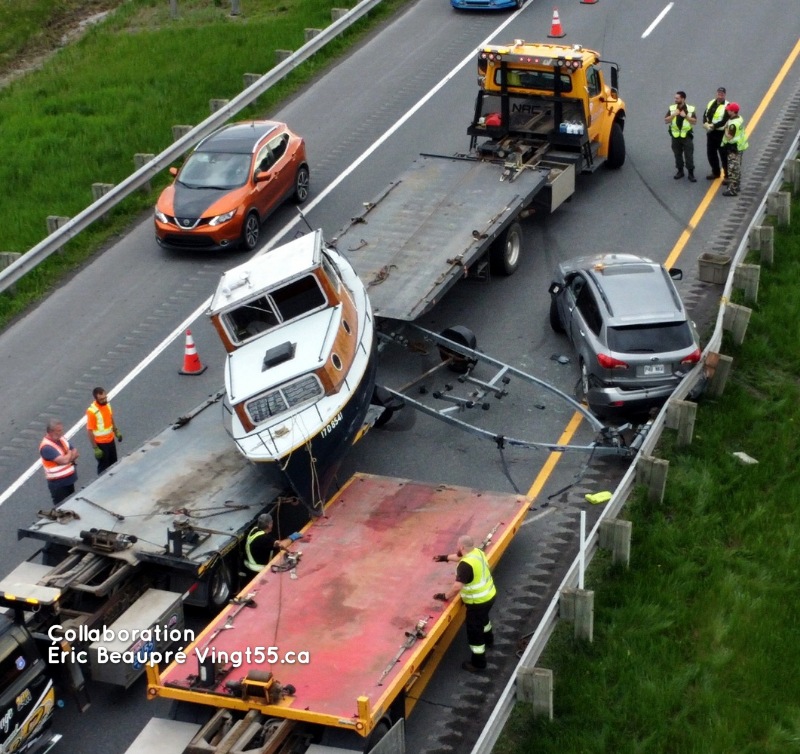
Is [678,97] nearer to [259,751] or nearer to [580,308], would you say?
[580,308]

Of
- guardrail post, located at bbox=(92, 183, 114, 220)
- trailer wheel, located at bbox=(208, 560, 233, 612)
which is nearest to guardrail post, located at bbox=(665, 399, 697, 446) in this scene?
trailer wheel, located at bbox=(208, 560, 233, 612)

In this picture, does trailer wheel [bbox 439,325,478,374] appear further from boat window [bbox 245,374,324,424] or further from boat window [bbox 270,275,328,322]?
boat window [bbox 245,374,324,424]

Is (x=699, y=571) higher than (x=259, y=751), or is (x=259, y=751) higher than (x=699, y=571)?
(x=259, y=751)

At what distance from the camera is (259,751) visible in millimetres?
12211

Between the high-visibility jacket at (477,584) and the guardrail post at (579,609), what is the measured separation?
78 cm

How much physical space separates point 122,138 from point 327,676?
56.6 feet

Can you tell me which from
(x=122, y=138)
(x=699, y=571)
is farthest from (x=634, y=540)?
(x=122, y=138)

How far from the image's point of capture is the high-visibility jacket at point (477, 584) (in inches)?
546

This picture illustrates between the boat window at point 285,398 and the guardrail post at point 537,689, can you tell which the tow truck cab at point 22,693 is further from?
the guardrail post at point 537,689

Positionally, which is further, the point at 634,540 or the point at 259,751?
the point at 634,540

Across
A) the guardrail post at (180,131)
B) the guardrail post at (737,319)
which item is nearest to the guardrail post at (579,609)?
the guardrail post at (737,319)

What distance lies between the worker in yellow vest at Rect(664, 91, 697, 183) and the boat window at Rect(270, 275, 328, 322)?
9392mm

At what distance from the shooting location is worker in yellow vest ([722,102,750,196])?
23781mm

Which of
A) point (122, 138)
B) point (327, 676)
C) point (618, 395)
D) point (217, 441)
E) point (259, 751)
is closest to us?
point (259, 751)
